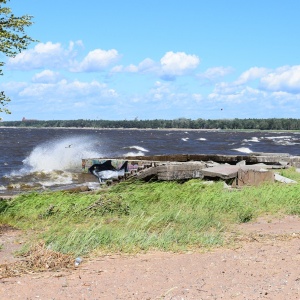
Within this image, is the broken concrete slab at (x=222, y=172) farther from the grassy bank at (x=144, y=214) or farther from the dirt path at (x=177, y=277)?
the dirt path at (x=177, y=277)

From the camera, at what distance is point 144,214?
39.2ft

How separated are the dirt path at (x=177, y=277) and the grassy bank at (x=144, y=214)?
66 centimetres

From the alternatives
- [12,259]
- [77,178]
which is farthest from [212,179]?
[77,178]

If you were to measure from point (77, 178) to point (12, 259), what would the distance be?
2290cm

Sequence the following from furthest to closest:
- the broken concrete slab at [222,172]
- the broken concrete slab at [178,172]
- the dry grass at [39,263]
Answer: the broken concrete slab at [178,172], the broken concrete slab at [222,172], the dry grass at [39,263]

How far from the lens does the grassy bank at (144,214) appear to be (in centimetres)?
923

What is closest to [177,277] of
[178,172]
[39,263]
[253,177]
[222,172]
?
[39,263]

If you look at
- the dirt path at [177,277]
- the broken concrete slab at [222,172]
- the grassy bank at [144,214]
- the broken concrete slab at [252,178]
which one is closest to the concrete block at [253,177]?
the broken concrete slab at [252,178]

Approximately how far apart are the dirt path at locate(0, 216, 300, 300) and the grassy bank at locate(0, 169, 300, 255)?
26.0 inches

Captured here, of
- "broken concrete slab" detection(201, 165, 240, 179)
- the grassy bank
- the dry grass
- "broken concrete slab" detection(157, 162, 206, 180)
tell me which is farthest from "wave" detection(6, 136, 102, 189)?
the dry grass

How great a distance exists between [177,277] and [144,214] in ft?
14.9

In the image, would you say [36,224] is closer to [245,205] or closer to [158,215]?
[158,215]

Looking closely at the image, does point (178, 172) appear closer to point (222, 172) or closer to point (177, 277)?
point (222, 172)

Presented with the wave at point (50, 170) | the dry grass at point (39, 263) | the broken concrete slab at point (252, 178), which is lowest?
the wave at point (50, 170)
